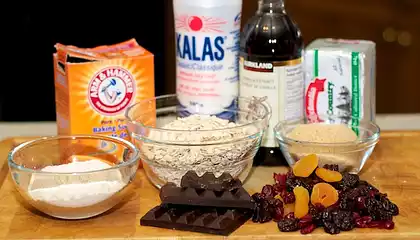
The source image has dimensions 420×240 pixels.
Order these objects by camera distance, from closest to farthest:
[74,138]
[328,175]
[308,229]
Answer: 1. [308,229]
2. [328,175]
3. [74,138]

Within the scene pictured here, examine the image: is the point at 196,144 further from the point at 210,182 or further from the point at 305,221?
the point at 305,221

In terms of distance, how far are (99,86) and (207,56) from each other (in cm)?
21

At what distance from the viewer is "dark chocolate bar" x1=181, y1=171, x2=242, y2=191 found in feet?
4.27

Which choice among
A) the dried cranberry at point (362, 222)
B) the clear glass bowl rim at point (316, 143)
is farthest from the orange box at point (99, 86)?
the dried cranberry at point (362, 222)

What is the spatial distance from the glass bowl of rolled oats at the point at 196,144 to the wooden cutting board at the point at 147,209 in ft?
0.18

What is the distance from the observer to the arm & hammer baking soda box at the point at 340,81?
1542mm

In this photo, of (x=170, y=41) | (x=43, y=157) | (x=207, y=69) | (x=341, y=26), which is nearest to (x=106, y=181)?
(x=43, y=157)

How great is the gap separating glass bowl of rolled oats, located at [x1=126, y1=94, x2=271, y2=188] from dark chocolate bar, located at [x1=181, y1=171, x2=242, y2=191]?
64mm

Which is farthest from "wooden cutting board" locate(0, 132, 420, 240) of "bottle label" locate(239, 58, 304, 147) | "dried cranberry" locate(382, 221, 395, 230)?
"bottle label" locate(239, 58, 304, 147)

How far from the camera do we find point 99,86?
1.48 m

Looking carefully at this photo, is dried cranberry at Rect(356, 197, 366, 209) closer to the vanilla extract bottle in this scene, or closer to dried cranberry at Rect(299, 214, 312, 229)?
dried cranberry at Rect(299, 214, 312, 229)

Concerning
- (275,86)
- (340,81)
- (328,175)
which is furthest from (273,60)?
(328,175)

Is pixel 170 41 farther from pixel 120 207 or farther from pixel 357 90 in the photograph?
pixel 120 207

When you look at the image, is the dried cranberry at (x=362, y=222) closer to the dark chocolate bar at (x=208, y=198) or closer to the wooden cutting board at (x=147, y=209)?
the wooden cutting board at (x=147, y=209)
